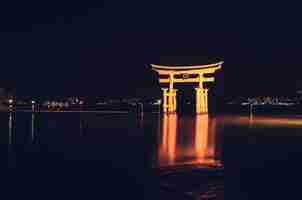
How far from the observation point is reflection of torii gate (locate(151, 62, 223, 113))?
29997mm

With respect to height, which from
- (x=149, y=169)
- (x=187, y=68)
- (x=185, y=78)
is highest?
(x=187, y=68)

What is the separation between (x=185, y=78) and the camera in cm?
3075

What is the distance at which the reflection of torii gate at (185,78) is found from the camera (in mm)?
29997

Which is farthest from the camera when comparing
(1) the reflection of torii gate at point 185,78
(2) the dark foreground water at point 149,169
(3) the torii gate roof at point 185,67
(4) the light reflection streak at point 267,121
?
(1) the reflection of torii gate at point 185,78

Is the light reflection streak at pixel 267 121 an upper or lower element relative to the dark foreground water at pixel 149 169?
upper

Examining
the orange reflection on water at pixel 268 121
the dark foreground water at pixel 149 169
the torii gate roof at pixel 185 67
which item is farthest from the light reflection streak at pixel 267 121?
the torii gate roof at pixel 185 67

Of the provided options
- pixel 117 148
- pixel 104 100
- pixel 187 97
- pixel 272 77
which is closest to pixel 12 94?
pixel 104 100

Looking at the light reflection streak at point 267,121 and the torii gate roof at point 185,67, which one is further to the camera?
the torii gate roof at point 185,67

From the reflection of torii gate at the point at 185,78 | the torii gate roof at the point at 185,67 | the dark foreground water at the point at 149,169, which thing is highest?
the torii gate roof at the point at 185,67

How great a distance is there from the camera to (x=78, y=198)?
4.21 meters

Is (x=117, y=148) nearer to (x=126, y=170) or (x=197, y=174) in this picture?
(x=126, y=170)

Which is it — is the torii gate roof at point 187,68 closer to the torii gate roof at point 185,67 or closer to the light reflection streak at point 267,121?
the torii gate roof at point 185,67

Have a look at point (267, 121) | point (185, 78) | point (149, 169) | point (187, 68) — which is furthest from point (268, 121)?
point (149, 169)

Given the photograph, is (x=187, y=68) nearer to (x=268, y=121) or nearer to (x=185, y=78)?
(x=185, y=78)
